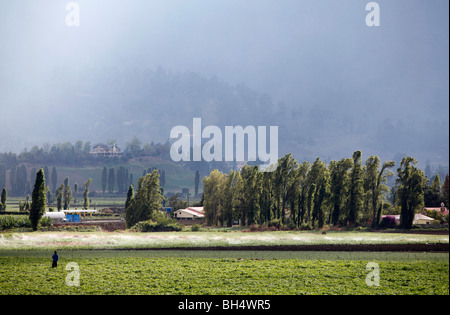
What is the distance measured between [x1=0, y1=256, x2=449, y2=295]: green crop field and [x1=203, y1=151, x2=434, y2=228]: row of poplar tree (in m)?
18.8

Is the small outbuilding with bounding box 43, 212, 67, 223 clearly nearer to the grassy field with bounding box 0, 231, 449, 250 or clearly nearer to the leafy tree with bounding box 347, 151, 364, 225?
the grassy field with bounding box 0, 231, 449, 250

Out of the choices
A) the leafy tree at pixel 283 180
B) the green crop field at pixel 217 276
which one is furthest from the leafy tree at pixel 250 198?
the green crop field at pixel 217 276

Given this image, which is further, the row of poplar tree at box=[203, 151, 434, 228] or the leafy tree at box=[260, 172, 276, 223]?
the leafy tree at box=[260, 172, 276, 223]

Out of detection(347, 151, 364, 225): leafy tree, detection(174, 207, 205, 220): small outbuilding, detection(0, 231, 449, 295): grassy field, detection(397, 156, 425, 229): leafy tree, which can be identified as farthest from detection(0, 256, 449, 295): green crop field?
detection(174, 207, 205, 220): small outbuilding

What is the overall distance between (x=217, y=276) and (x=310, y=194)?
27.5m

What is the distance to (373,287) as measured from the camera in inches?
1000

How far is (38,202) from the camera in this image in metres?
42.8

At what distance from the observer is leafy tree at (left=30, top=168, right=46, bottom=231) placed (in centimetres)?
4194

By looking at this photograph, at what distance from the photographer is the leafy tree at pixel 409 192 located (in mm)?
51125
